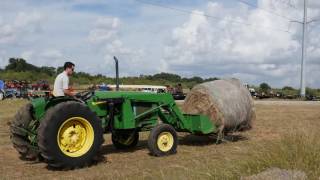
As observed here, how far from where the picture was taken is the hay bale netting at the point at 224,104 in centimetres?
1460

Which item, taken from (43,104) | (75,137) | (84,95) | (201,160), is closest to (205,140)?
(201,160)

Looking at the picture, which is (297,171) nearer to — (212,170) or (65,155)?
(212,170)

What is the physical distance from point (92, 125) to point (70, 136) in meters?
0.48

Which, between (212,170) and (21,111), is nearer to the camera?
(212,170)

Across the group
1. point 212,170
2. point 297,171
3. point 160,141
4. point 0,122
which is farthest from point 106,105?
point 0,122

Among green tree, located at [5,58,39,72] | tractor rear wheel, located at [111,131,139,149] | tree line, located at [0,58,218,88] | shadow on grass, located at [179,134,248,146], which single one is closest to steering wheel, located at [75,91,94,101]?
tractor rear wheel, located at [111,131,139,149]

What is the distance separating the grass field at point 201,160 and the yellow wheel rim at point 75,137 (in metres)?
0.42

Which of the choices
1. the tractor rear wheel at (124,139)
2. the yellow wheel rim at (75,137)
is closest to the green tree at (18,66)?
the tractor rear wheel at (124,139)

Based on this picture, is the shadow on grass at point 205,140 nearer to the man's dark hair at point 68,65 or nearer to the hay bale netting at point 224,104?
the hay bale netting at point 224,104

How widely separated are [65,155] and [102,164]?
39.3 inches

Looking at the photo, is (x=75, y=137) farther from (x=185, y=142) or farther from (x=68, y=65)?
(x=185, y=142)

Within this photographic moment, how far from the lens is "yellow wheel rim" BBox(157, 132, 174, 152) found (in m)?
13.0

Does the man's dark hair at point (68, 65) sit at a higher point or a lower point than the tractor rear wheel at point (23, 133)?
higher

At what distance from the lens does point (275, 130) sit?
17750mm
